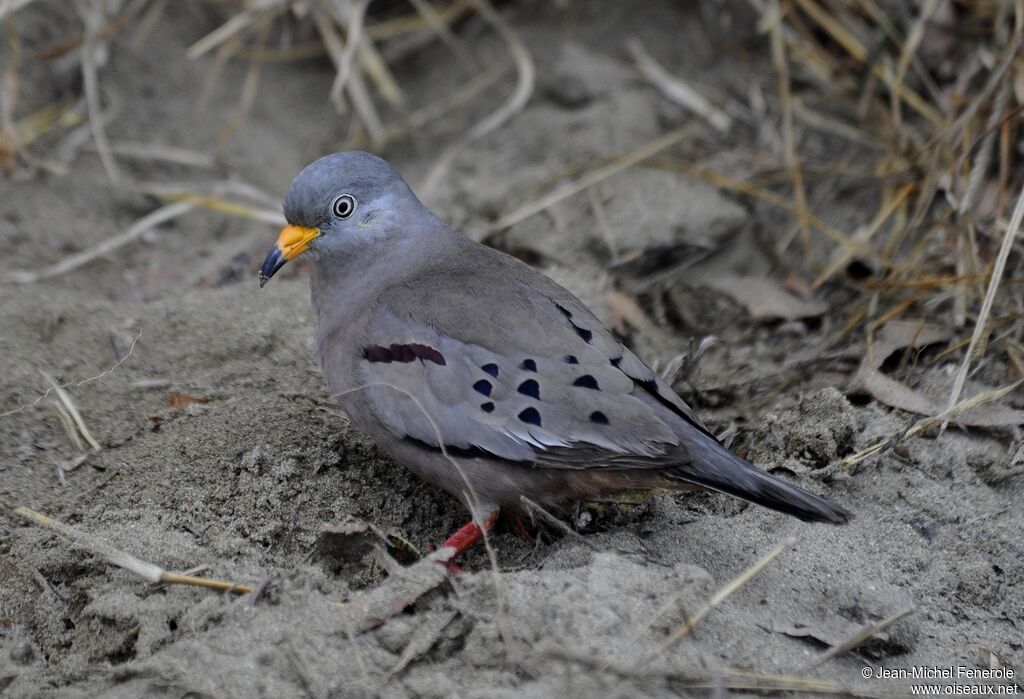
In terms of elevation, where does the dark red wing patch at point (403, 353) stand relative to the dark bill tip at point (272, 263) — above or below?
below

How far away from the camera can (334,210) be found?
405 centimetres

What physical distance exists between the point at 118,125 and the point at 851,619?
453cm

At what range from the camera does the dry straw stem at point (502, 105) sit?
5.84 metres

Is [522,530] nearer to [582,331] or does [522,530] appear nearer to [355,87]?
[582,331]

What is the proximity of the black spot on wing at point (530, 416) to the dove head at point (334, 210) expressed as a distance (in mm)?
1027

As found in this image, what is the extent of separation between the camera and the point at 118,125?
19.9 ft

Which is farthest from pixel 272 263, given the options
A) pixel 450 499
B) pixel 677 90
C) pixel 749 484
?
pixel 677 90

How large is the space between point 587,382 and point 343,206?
→ 3.91 ft

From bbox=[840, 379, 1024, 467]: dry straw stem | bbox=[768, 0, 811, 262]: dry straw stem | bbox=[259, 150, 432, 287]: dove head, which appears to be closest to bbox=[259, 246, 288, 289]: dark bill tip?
bbox=[259, 150, 432, 287]: dove head

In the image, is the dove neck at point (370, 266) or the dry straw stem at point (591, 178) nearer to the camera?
the dove neck at point (370, 266)

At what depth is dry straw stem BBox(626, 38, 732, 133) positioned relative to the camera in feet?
19.4

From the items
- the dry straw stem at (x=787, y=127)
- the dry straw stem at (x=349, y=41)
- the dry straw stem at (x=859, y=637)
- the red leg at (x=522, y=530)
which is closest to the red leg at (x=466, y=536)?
the red leg at (x=522, y=530)

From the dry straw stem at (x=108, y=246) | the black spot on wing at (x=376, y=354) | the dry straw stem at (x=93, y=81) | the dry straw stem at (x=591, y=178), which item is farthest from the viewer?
the dry straw stem at (x=93, y=81)

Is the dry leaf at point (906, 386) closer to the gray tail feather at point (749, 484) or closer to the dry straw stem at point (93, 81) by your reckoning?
the gray tail feather at point (749, 484)
